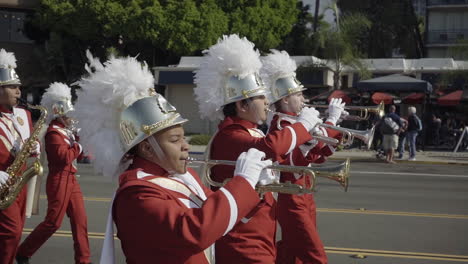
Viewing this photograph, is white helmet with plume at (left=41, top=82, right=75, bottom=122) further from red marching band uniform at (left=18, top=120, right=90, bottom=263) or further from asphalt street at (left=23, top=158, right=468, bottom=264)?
asphalt street at (left=23, top=158, right=468, bottom=264)

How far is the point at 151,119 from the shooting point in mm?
2975

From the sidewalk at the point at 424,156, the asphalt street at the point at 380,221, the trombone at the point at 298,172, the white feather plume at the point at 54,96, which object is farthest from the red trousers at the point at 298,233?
the sidewalk at the point at 424,156

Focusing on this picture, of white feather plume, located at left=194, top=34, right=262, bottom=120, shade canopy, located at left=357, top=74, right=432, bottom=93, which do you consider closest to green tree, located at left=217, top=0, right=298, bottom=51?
shade canopy, located at left=357, top=74, right=432, bottom=93

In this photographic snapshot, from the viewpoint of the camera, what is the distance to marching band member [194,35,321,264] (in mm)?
4289

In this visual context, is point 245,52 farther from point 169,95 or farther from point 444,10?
point 444,10

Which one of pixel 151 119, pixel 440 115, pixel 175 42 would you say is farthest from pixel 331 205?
pixel 175 42

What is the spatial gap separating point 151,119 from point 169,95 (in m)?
29.1

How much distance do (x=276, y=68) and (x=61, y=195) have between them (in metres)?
2.78

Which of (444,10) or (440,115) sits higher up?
(444,10)

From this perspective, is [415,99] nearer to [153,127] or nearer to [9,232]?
[9,232]

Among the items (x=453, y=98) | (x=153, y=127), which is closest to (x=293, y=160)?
(x=153, y=127)

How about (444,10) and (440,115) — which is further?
(444,10)

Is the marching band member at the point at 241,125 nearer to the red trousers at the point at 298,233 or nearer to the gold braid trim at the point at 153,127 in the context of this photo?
the red trousers at the point at 298,233

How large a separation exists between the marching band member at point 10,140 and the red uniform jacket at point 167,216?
3206mm
